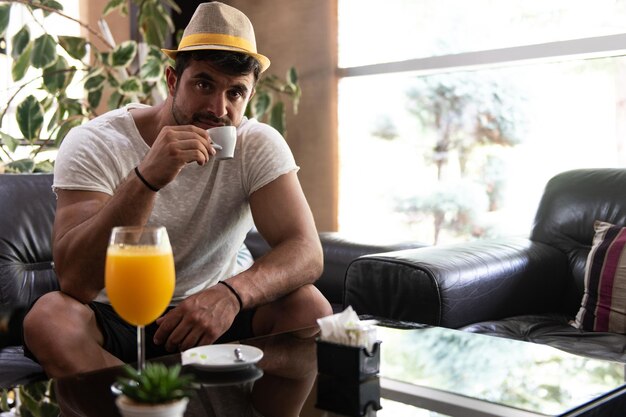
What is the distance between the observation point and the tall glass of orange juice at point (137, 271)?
1054 millimetres

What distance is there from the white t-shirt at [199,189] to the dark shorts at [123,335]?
0.42ft

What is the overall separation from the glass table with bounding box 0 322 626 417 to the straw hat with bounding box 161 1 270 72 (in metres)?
0.71

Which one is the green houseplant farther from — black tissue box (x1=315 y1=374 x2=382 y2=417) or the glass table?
black tissue box (x1=315 y1=374 x2=382 y2=417)

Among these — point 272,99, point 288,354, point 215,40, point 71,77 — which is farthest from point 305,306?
point 272,99

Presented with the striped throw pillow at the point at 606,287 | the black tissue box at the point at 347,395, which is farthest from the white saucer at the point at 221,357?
the striped throw pillow at the point at 606,287

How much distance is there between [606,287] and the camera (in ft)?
7.29

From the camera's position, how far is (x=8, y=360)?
1.89 meters

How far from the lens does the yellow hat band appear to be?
6.08ft

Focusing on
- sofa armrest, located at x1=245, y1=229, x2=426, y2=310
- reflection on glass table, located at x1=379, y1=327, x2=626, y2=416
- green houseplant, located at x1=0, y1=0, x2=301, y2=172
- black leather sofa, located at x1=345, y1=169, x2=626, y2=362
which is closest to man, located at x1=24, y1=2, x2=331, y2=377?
reflection on glass table, located at x1=379, y1=327, x2=626, y2=416

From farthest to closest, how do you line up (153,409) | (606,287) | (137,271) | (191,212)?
1. (606,287)
2. (191,212)
3. (137,271)
4. (153,409)

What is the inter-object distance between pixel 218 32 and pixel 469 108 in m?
1.88

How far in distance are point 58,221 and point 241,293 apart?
479 millimetres

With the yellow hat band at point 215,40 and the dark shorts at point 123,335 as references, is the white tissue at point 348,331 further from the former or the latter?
the yellow hat band at point 215,40

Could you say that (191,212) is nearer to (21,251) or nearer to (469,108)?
(21,251)
